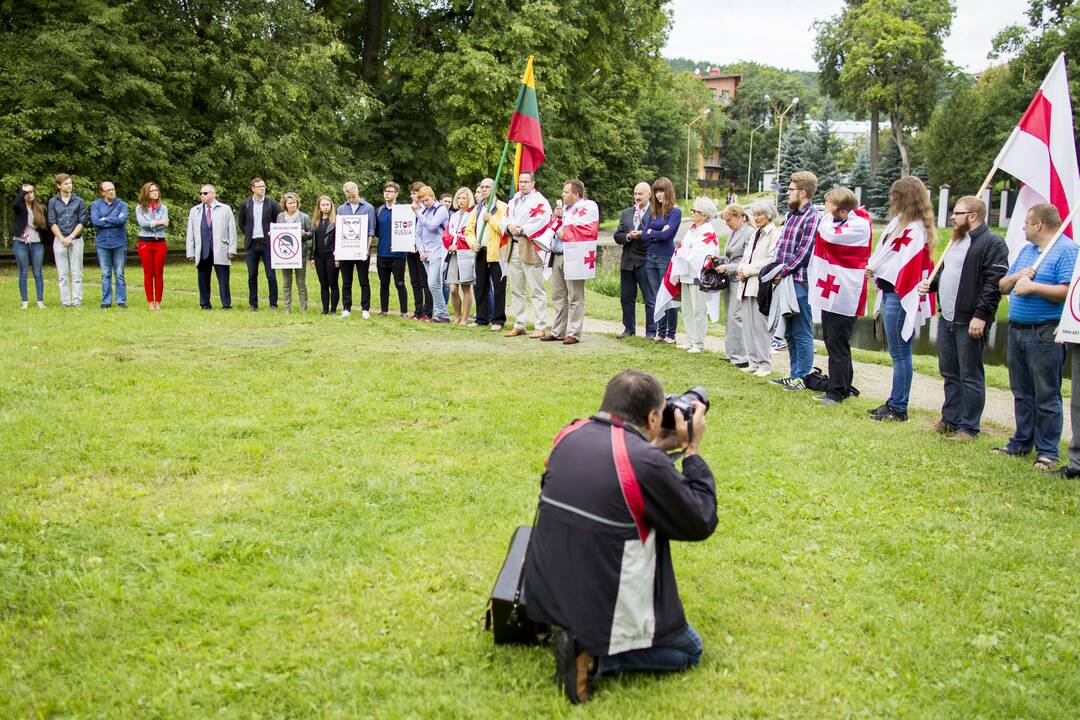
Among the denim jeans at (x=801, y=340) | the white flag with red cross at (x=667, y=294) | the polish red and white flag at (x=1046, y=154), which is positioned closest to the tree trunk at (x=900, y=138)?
the white flag with red cross at (x=667, y=294)

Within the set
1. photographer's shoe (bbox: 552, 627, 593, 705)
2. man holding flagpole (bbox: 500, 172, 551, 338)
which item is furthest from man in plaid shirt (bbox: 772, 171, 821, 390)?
photographer's shoe (bbox: 552, 627, 593, 705)

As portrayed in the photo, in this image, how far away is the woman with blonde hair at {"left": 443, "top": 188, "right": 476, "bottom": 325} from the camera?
1375 centimetres

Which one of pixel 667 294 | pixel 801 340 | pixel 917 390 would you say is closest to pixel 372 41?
pixel 667 294

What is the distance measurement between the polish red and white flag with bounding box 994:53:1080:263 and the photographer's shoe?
5.94 metres

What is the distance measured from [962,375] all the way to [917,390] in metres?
2.73

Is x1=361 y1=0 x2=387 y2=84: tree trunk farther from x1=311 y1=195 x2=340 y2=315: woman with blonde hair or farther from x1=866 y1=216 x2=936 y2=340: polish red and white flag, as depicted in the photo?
x1=866 y1=216 x2=936 y2=340: polish red and white flag

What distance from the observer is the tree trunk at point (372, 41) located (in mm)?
30859

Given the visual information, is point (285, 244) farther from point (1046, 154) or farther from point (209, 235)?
point (1046, 154)

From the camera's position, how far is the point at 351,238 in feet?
47.1

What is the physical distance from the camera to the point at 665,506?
3.74 meters

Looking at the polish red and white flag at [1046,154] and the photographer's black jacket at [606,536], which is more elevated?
the polish red and white flag at [1046,154]

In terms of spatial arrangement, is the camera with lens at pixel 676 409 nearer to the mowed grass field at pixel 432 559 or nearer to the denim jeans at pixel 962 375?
the mowed grass field at pixel 432 559

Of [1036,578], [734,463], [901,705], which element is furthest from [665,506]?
[734,463]

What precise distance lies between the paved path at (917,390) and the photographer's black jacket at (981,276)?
1.62 meters
